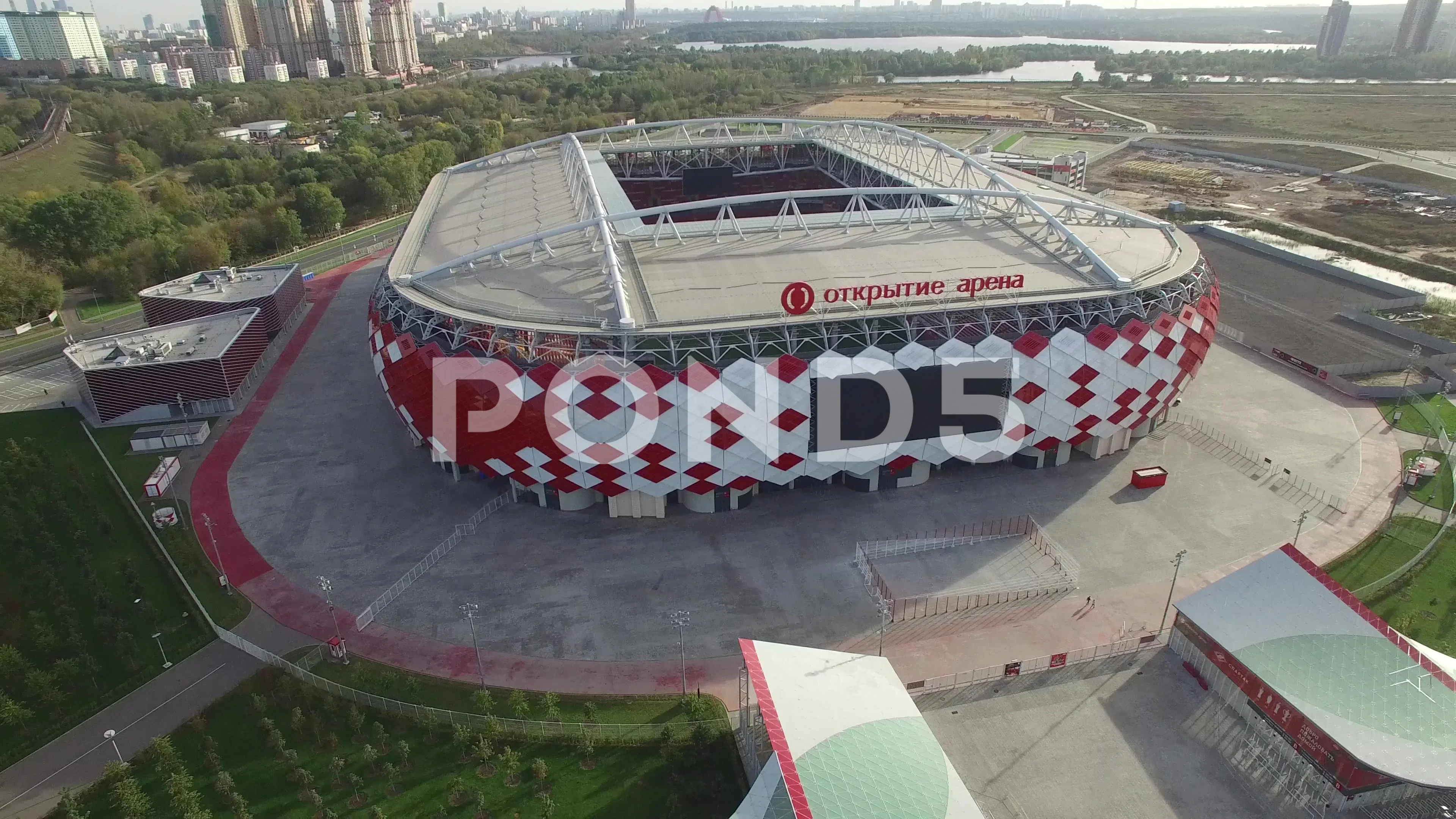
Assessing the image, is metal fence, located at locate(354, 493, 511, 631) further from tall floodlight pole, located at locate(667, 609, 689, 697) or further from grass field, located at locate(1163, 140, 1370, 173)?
grass field, located at locate(1163, 140, 1370, 173)

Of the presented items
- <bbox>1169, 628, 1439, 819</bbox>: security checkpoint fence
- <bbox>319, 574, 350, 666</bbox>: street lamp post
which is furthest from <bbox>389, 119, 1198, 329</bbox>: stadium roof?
<bbox>1169, 628, 1439, 819</bbox>: security checkpoint fence

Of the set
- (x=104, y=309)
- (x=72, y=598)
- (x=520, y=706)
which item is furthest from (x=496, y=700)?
(x=104, y=309)

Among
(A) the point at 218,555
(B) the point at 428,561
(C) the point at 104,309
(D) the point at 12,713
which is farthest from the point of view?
(C) the point at 104,309

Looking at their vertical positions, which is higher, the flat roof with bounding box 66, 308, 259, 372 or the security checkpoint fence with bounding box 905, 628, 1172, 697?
the flat roof with bounding box 66, 308, 259, 372

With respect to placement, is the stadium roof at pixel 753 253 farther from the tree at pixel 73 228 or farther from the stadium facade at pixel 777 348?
the tree at pixel 73 228

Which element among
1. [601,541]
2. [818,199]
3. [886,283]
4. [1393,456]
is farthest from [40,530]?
[1393,456]

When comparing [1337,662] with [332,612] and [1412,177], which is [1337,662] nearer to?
[332,612]
